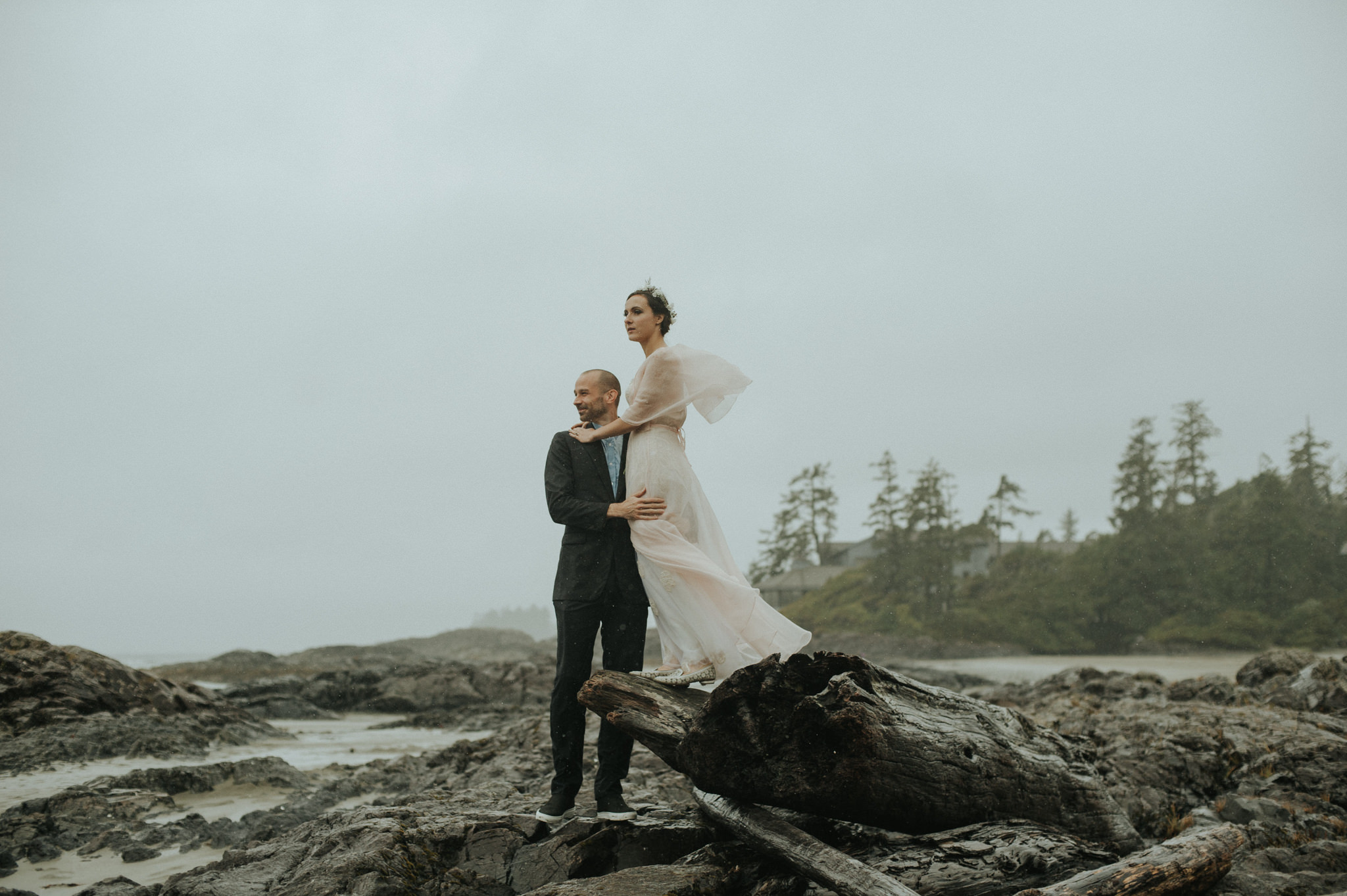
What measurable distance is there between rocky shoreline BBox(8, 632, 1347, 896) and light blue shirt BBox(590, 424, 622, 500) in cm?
218

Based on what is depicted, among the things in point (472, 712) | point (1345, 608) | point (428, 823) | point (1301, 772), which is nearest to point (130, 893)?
point (428, 823)

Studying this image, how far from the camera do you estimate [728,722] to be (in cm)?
381

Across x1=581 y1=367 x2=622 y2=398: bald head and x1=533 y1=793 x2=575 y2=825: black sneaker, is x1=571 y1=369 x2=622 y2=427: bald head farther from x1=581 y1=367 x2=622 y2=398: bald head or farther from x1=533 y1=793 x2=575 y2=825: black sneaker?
x1=533 y1=793 x2=575 y2=825: black sneaker

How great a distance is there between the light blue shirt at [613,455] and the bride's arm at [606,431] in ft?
0.30

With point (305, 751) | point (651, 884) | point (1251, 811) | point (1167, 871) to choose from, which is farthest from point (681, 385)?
point (305, 751)

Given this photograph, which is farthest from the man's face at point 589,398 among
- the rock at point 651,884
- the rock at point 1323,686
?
the rock at point 1323,686

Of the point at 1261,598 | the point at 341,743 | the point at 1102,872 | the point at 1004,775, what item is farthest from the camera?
the point at 1261,598

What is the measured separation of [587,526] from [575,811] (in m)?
1.96

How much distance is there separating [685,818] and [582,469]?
2332 mm

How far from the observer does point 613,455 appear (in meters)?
5.01

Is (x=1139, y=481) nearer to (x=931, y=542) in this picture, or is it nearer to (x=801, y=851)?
(x=931, y=542)

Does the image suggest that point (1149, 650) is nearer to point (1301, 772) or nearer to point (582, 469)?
point (1301, 772)

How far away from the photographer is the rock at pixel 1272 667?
1323cm

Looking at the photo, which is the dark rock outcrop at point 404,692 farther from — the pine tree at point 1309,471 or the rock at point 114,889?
the pine tree at point 1309,471
